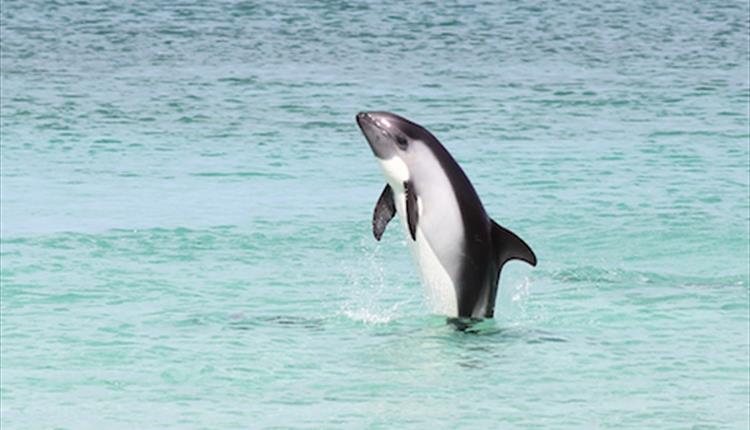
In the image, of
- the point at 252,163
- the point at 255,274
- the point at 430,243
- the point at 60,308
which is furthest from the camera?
the point at 252,163

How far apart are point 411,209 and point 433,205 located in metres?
0.20

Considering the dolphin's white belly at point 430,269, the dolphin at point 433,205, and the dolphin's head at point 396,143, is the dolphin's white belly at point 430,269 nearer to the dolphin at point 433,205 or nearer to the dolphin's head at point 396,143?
the dolphin at point 433,205

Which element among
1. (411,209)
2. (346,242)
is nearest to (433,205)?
(411,209)

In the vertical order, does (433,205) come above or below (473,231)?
above

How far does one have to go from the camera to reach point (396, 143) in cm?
1192

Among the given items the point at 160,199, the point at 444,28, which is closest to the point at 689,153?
the point at 160,199

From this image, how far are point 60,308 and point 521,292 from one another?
304cm

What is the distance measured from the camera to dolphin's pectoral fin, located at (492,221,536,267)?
38.2ft

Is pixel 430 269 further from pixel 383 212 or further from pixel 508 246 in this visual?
pixel 508 246

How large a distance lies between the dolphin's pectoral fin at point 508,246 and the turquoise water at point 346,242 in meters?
0.60

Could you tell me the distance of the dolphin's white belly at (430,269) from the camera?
12000 millimetres

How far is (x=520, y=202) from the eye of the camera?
1920 centimetres

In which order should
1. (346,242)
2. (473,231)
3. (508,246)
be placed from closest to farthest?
(508,246), (473,231), (346,242)

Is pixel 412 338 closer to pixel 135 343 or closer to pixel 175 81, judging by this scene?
pixel 135 343
